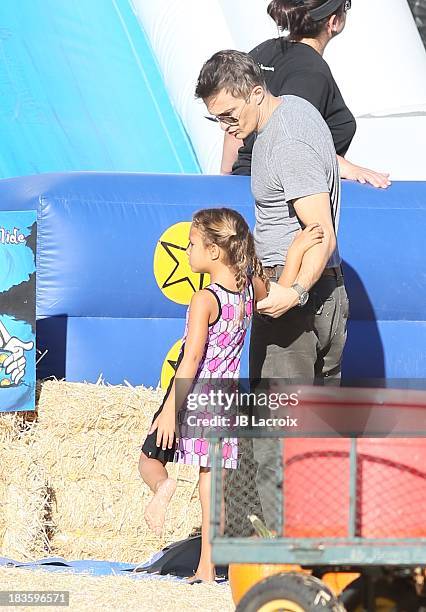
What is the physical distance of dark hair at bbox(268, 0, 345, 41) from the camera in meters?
3.59

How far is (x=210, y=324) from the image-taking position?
3008mm

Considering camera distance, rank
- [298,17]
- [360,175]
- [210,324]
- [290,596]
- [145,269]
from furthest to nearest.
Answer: [145,269], [360,175], [298,17], [210,324], [290,596]

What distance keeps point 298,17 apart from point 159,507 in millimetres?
1616

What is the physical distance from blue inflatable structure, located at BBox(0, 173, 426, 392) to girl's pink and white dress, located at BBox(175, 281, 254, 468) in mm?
863

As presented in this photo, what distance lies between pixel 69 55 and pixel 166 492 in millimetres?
3706

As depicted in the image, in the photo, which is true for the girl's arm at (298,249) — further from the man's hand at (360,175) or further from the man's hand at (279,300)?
the man's hand at (360,175)

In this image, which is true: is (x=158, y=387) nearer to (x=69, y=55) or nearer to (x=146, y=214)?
(x=146, y=214)

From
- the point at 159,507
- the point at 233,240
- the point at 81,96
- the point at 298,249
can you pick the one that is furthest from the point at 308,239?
the point at 81,96

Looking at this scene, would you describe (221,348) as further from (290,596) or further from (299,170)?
(290,596)

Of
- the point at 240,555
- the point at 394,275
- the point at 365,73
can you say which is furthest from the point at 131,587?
the point at 365,73

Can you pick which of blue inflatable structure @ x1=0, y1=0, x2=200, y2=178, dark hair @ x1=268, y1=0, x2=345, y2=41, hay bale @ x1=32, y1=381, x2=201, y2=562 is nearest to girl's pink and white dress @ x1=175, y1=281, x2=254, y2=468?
hay bale @ x1=32, y1=381, x2=201, y2=562

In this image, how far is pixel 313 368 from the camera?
9.75ft

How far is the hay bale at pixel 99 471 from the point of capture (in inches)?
142

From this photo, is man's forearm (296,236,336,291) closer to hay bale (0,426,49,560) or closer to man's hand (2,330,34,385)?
man's hand (2,330,34,385)
